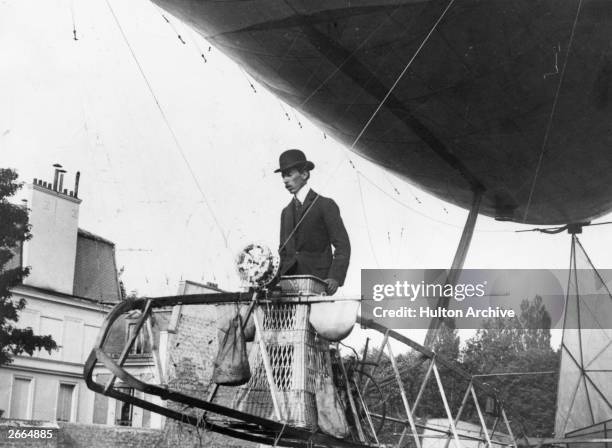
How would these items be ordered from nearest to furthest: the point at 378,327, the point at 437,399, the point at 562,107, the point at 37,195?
the point at 378,327 → the point at 562,107 → the point at 37,195 → the point at 437,399

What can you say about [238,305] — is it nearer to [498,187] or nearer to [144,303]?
[144,303]

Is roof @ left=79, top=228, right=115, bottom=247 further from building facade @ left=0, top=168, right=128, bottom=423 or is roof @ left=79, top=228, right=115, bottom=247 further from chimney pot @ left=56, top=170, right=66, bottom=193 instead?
chimney pot @ left=56, top=170, right=66, bottom=193

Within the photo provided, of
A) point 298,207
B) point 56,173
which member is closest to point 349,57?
point 298,207

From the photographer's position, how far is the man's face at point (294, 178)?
22.5ft

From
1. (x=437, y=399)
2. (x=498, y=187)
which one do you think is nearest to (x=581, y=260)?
(x=498, y=187)

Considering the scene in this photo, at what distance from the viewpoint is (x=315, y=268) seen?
269 inches

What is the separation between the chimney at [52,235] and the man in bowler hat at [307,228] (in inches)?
938

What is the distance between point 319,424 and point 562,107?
6946 mm

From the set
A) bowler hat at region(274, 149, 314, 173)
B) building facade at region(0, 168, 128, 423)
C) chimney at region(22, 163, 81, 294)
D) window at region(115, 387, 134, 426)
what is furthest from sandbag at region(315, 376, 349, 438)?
window at region(115, 387, 134, 426)

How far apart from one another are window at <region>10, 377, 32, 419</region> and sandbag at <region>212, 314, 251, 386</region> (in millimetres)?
24914

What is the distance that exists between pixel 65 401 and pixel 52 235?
24.4 feet

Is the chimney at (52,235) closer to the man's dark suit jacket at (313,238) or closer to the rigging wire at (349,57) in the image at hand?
the rigging wire at (349,57)

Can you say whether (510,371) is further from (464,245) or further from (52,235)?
(464,245)

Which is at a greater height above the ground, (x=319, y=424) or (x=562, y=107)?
(x=562, y=107)
